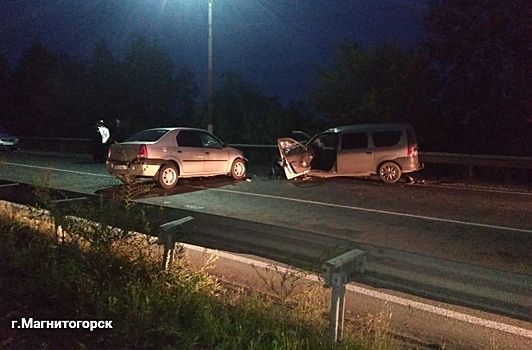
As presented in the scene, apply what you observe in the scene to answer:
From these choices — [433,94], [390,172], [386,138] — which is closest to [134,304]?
[390,172]

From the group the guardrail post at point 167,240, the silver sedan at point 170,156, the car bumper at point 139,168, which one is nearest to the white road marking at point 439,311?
the guardrail post at point 167,240

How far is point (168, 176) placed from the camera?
15.5m

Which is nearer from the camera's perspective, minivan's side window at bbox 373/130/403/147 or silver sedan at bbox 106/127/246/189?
silver sedan at bbox 106/127/246/189

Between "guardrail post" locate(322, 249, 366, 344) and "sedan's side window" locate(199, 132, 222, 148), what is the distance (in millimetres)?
12299

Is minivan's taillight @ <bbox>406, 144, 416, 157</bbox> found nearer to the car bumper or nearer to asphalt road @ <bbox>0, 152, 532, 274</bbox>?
asphalt road @ <bbox>0, 152, 532, 274</bbox>

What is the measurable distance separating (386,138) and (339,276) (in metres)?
12.7

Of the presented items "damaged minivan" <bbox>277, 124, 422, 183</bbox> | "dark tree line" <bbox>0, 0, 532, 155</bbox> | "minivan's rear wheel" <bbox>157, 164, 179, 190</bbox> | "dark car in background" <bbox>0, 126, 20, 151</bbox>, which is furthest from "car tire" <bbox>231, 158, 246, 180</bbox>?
"dark car in background" <bbox>0, 126, 20, 151</bbox>

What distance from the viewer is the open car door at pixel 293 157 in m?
16.3

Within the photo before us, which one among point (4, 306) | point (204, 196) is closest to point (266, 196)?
point (204, 196)

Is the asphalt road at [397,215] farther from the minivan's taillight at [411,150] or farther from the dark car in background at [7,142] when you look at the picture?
the dark car in background at [7,142]

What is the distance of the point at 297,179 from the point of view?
1712cm

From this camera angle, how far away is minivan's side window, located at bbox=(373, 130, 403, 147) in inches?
648

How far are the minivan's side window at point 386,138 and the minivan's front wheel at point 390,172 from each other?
1.77 ft

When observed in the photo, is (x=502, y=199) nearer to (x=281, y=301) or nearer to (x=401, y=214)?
(x=401, y=214)
